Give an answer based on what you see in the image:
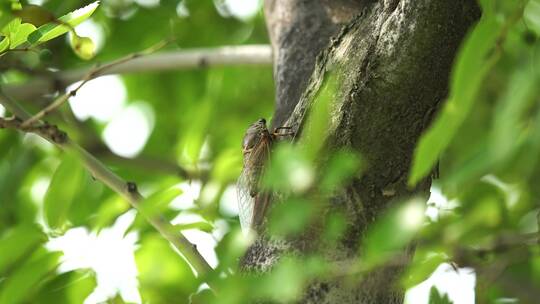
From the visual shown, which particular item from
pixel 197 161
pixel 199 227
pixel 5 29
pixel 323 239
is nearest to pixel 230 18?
pixel 197 161

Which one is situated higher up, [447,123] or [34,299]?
[34,299]

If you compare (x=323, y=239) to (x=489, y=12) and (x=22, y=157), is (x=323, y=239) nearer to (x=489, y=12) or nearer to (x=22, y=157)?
(x=489, y=12)

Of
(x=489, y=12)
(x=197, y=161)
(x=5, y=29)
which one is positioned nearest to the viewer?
(x=489, y=12)

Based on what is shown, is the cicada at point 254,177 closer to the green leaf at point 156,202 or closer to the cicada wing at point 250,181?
the cicada wing at point 250,181

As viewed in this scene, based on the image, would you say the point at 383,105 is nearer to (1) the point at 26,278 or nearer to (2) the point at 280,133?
(2) the point at 280,133

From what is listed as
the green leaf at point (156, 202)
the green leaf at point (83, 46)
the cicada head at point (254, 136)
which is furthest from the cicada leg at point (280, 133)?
the green leaf at point (83, 46)

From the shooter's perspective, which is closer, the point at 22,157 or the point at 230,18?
the point at 22,157


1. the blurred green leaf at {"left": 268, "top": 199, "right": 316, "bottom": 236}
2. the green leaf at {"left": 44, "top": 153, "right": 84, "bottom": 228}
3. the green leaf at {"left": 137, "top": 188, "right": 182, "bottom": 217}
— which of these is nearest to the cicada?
the green leaf at {"left": 137, "top": 188, "right": 182, "bottom": 217}

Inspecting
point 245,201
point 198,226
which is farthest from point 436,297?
point 198,226
